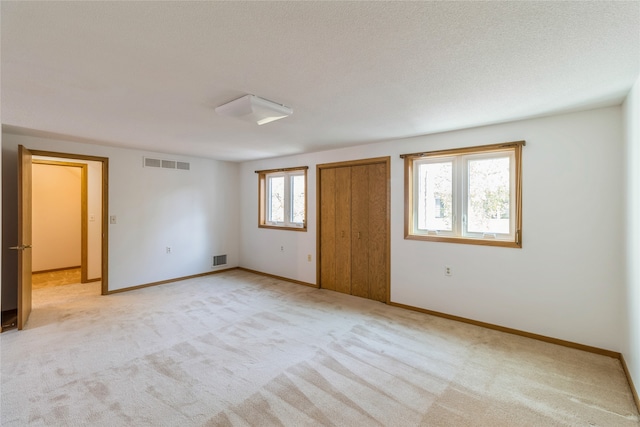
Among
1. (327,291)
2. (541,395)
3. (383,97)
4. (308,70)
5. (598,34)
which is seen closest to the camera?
(598,34)

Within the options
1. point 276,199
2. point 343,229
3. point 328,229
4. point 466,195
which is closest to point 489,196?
point 466,195

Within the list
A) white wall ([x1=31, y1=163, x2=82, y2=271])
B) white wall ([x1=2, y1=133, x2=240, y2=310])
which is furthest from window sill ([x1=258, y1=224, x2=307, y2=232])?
white wall ([x1=31, y1=163, x2=82, y2=271])

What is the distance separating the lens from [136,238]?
15.9 feet

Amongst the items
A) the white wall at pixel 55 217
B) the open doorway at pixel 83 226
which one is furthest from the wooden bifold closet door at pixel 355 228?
the white wall at pixel 55 217

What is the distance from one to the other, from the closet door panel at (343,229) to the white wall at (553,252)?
1094mm

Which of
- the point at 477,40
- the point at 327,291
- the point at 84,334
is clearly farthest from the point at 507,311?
the point at 84,334

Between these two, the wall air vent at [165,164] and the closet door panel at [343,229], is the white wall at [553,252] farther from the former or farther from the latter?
the wall air vent at [165,164]

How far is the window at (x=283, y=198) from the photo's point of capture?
17.7 ft

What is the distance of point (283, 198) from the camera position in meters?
5.68

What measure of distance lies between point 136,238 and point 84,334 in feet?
6.60

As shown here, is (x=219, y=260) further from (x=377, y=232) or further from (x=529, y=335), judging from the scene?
(x=529, y=335)

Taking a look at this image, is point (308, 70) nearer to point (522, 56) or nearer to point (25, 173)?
point (522, 56)

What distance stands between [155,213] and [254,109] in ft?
11.8

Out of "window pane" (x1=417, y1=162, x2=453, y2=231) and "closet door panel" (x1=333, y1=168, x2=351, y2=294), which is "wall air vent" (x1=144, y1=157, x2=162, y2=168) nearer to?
"closet door panel" (x1=333, y1=168, x2=351, y2=294)
